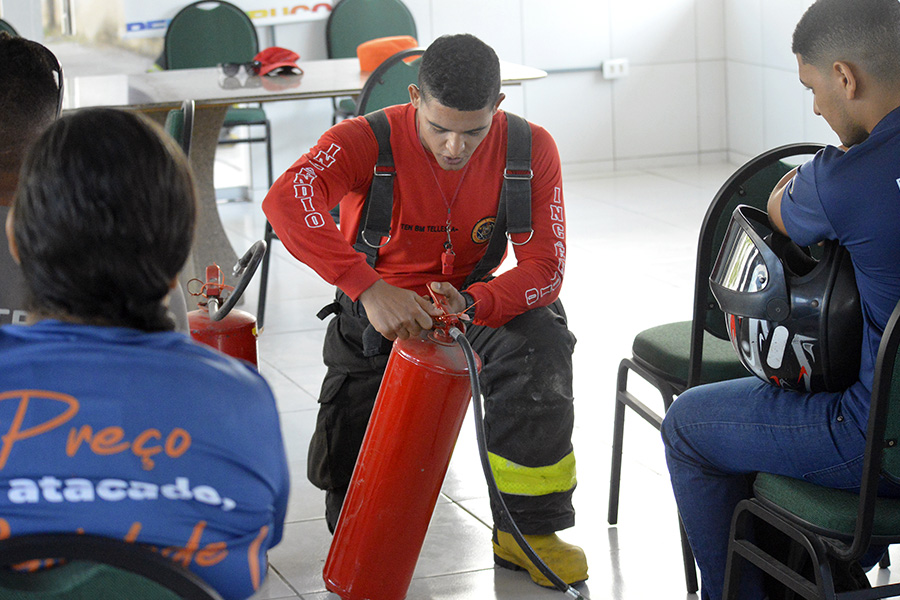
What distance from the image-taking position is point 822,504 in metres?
1.62

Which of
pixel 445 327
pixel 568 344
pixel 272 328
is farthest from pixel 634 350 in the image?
pixel 272 328

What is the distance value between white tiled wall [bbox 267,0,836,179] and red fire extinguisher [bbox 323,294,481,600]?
4.49m

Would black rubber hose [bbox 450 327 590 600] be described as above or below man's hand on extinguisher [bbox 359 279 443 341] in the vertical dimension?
below

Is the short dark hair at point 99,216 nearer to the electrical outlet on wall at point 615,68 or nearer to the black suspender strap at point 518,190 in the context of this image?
the black suspender strap at point 518,190

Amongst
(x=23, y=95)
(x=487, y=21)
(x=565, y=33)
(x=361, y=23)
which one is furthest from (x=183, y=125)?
(x=565, y=33)

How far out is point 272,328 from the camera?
4.13 m

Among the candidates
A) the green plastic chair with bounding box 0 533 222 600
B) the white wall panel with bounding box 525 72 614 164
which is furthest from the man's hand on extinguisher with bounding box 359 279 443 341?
the white wall panel with bounding box 525 72 614 164

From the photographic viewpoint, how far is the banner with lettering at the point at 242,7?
19.4 ft

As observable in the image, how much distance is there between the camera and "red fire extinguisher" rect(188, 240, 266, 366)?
6.82 ft

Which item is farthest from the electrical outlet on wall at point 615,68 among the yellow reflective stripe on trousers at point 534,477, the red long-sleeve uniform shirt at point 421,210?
the yellow reflective stripe on trousers at point 534,477

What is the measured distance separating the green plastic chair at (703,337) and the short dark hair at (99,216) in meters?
1.17

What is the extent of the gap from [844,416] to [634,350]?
77cm

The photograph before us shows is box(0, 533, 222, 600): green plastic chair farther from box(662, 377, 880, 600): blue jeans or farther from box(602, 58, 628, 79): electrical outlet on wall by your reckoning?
box(602, 58, 628, 79): electrical outlet on wall

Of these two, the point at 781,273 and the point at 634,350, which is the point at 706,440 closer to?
the point at 781,273
